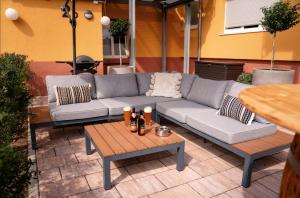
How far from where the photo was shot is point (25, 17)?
6020 millimetres

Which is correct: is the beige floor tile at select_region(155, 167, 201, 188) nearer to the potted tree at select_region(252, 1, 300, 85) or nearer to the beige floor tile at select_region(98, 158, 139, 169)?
the beige floor tile at select_region(98, 158, 139, 169)

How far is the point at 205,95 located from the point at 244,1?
4080 millimetres

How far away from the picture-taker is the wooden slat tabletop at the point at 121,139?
88.9 inches

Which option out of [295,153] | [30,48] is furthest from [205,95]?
[30,48]

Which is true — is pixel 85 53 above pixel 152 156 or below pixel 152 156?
above

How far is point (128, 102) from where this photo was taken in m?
3.78

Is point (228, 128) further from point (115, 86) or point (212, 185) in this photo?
point (115, 86)

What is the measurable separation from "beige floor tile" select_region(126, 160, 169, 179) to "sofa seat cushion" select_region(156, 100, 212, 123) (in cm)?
75

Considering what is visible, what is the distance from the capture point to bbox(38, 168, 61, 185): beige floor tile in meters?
2.32

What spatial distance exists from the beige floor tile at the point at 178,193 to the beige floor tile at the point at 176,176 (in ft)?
0.27

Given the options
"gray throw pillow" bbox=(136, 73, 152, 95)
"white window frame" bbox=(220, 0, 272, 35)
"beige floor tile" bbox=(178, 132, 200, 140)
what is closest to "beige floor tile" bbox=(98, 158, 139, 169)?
"beige floor tile" bbox=(178, 132, 200, 140)

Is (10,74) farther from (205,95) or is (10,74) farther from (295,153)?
(295,153)

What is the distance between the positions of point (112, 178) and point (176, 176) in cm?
65

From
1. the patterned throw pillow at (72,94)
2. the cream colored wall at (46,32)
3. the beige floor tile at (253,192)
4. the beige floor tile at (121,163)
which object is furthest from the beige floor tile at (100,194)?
the cream colored wall at (46,32)
